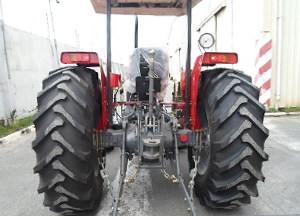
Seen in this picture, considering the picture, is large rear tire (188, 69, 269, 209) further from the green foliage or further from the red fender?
the green foliage

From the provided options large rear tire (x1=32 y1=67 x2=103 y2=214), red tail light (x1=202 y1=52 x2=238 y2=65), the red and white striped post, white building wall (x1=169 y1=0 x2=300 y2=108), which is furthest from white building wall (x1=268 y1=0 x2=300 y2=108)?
large rear tire (x1=32 y1=67 x2=103 y2=214)

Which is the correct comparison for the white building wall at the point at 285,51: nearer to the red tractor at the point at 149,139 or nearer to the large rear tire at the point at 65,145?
the red tractor at the point at 149,139

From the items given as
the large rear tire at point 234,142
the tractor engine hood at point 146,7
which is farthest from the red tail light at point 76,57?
the large rear tire at point 234,142

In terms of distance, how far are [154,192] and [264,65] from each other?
6108 mm

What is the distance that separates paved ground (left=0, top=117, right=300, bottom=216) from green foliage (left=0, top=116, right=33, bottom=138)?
155cm

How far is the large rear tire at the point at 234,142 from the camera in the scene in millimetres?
2078

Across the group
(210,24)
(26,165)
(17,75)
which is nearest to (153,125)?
(26,165)

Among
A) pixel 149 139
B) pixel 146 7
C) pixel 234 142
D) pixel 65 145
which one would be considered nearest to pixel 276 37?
pixel 146 7

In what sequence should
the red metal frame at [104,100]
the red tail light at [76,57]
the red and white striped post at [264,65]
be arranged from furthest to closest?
the red and white striped post at [264,65] → the red metal frame at [104,100] → the red tail light at [76,57]

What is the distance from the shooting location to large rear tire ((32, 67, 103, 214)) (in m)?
1.97

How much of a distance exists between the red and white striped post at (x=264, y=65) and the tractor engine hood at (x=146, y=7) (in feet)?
15.4

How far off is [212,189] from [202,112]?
95cm

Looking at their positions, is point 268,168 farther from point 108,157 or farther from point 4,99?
point 4,99

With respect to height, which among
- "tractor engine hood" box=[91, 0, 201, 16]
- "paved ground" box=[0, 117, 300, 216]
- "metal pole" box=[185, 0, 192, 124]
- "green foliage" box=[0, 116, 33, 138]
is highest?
"tractor engine hood" box=[91, 0, 201, 16]
